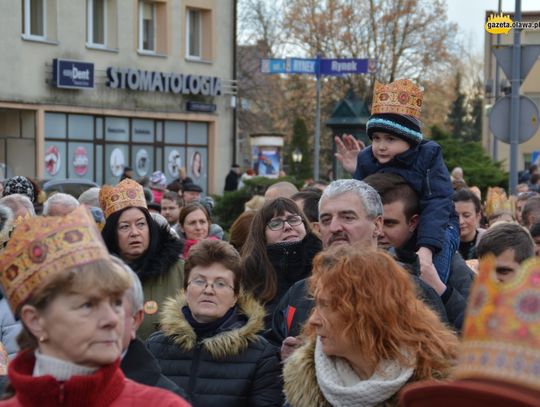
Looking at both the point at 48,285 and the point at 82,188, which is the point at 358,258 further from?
the point at 82,188

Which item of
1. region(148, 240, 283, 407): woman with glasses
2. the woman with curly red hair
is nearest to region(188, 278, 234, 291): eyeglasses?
region(148, 240, 283, 407): woman with glasses

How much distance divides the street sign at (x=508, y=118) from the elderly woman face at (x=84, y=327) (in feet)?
41.9

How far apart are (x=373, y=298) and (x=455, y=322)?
151cm

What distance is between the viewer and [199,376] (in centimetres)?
531

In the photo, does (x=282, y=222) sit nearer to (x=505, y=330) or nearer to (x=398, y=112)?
(x=398, y=112)

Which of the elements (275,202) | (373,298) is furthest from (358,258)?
(275,202)

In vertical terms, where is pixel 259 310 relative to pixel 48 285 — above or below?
below

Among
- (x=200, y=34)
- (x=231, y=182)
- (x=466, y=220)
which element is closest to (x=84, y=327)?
(x=466, y=220)

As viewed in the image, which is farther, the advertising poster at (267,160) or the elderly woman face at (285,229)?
the advertising poster at (267,160)

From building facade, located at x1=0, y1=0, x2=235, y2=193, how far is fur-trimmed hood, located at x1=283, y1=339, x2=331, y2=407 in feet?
92.9

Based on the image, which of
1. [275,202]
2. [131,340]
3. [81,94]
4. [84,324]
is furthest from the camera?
[81,94]

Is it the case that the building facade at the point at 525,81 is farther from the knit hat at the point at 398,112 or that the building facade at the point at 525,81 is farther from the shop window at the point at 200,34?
the knit hat at the point at 398,112

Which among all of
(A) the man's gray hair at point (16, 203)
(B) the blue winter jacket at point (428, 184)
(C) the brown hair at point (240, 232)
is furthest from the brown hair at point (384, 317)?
(A) the man's gray hair at point (16, 203)

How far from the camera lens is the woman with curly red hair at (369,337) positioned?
4074 millimetres
